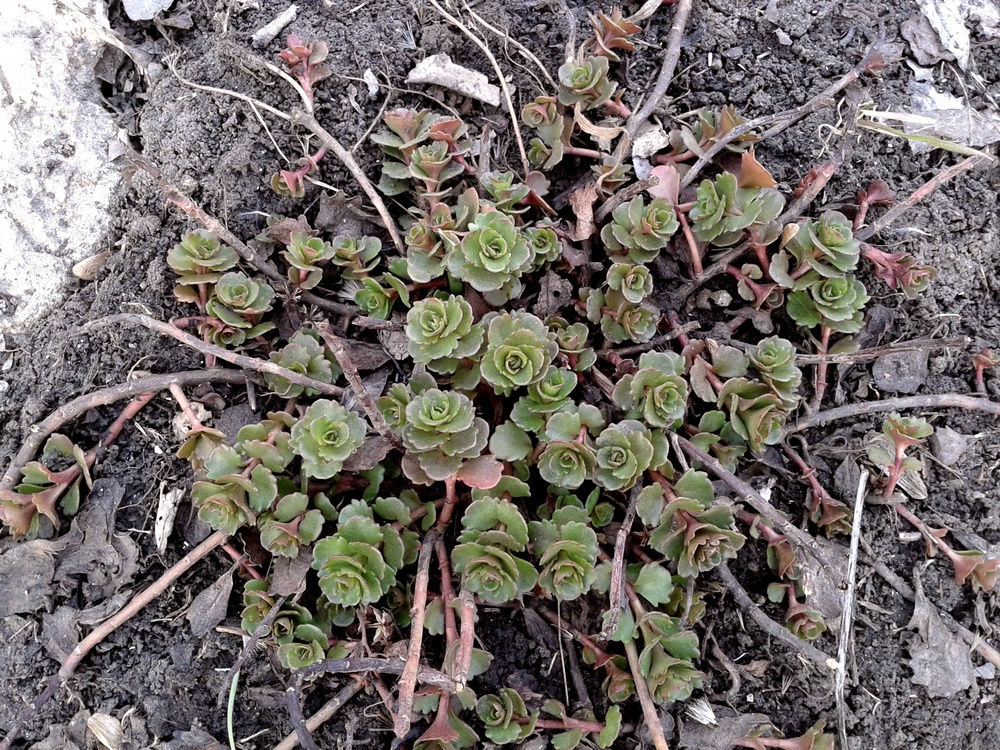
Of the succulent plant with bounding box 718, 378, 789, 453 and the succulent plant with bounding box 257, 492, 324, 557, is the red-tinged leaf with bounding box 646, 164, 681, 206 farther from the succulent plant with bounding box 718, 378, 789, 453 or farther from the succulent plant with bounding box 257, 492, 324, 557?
the succulent plant with bounding box 257, 492, 324, 557

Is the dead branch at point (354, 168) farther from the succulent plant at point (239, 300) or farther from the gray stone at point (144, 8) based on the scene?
the gray stone at point (144, 8)

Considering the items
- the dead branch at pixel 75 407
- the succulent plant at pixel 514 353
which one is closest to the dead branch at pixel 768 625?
the succulent plant at pixel 514 353

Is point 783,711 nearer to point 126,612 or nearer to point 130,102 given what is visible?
point 126,612

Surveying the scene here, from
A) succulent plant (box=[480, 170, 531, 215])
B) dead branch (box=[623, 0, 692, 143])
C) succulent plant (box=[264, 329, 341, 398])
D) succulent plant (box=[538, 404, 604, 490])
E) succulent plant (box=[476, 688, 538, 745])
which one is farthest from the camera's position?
dead branch (box=[623, 0, 692, 143])

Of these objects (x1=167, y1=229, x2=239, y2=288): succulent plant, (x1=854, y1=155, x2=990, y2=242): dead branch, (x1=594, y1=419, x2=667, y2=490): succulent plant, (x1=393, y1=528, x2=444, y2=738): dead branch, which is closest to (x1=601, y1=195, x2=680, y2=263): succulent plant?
(x1=594, y1=419, x2=667, y2=490): succulent plant

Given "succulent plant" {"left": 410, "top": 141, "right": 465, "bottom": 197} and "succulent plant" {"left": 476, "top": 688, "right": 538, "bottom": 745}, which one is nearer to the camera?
"succulent plant" {"left": 476, "top": 688, "right": 538, "bottom": 745}
